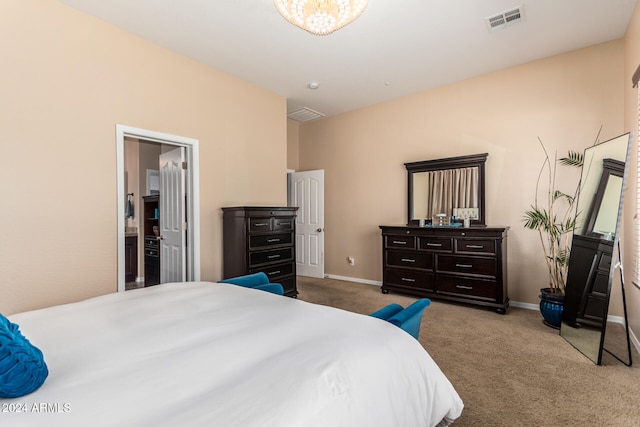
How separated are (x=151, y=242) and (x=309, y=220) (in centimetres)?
260

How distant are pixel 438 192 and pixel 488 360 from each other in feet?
8.08

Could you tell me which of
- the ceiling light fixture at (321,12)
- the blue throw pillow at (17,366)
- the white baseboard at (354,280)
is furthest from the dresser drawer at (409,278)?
the blue throw pillow at (17,366)

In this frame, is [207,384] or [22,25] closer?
[207,384]

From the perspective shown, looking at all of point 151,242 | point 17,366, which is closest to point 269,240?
point 151,242

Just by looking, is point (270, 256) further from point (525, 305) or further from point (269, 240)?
point (525, 305)

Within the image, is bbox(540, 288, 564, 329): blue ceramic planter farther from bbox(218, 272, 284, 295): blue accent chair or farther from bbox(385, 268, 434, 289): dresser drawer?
bbox(218, 272, 284, 295): blue accent chair

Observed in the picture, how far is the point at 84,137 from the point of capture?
2.72 m

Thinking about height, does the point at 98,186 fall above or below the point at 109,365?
above

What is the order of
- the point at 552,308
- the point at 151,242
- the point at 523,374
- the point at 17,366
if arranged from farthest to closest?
the point at 151,242 < the point at 552,308 < the point at 523,374 < the point at 17,366

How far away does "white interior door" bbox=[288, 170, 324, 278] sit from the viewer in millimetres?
5539

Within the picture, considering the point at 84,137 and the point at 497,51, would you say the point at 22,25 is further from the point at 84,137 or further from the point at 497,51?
the point at 497,51

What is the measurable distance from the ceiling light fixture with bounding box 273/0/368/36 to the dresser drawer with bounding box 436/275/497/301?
3.10 meters

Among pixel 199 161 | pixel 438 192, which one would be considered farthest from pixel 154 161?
pixel 438 192

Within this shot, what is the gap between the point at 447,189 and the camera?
4305 mm
